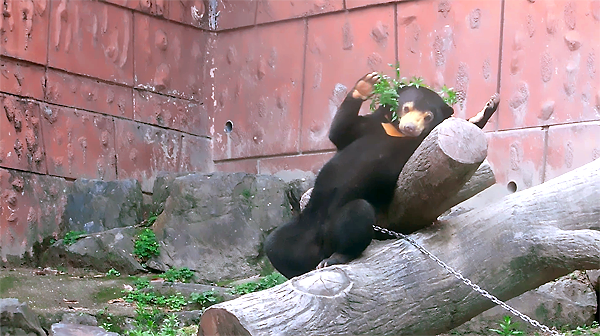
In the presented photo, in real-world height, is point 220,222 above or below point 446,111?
below

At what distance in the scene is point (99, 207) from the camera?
820 centimetres

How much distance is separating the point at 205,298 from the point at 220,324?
131 inches

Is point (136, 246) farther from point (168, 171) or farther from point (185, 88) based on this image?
point (185, 88)

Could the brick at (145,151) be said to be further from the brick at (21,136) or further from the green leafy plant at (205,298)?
the green leafy plant at (205,298)

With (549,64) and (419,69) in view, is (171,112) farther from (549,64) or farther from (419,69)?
(549,64)

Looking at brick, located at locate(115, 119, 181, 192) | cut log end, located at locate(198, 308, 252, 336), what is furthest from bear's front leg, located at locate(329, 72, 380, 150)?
brick, located at locate(115, 119, 181, 192)

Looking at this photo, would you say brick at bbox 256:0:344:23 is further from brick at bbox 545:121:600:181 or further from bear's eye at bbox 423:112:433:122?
bear's eye at bbox 423:112:433:122

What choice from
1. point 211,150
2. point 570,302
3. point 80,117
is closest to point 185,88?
point 211,150

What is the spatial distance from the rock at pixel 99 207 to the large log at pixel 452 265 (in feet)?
16.7

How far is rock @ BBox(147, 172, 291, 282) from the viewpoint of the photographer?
768cm

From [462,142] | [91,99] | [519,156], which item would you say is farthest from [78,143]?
[462,142]

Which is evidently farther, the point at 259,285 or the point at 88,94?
the point at 88,94

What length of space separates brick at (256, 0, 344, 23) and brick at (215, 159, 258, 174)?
5.55 ft

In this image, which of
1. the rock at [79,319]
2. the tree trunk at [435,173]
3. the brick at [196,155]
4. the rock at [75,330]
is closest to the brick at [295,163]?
the brick at [196,155]
